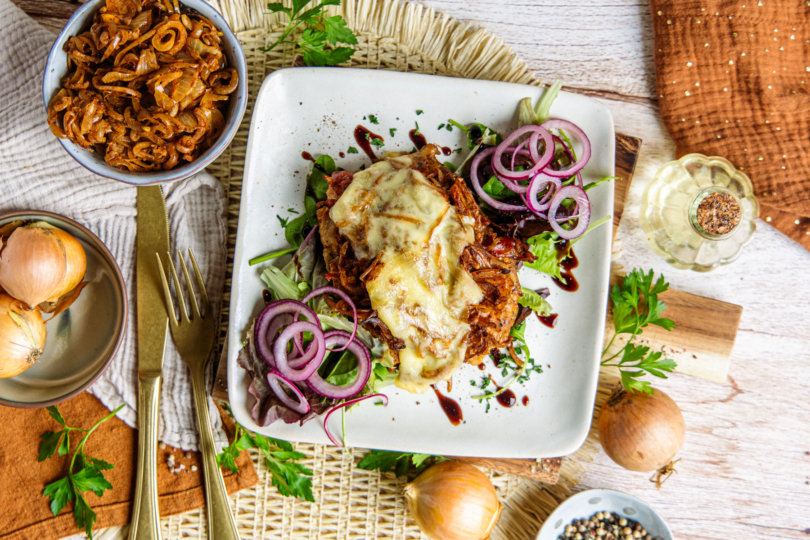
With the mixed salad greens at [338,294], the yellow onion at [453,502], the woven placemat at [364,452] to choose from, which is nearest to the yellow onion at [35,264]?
the woven placemat at [364,452]

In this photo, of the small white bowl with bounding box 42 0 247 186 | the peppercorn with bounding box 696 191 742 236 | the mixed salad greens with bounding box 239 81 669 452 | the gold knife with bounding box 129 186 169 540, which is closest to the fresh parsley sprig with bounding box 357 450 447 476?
the mixed salad greens with bounding box 239 81 669 452

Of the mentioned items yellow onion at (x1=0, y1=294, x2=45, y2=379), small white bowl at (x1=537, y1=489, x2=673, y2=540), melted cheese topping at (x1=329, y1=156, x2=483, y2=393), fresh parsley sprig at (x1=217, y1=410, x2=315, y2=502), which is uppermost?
melted cheese topping at (x1=329, y1=156, x2=483, y2=393)

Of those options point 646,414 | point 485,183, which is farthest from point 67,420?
point 646,414

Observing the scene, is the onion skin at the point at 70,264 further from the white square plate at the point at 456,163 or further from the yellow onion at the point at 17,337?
the white square plate at the point at 456,163

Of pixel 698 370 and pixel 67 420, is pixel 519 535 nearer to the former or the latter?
pixel 698 370

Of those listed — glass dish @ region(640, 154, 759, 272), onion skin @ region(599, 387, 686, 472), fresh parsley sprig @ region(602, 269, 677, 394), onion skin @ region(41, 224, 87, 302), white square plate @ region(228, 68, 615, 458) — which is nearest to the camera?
onion skin @ region(41, 224, 87, 302)

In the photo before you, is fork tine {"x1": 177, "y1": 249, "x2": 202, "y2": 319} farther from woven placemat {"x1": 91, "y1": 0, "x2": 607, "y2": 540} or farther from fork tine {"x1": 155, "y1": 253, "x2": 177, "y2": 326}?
woven placemat {"x1": 91, "y1": 0, "x2": 607, "y2": 540}
